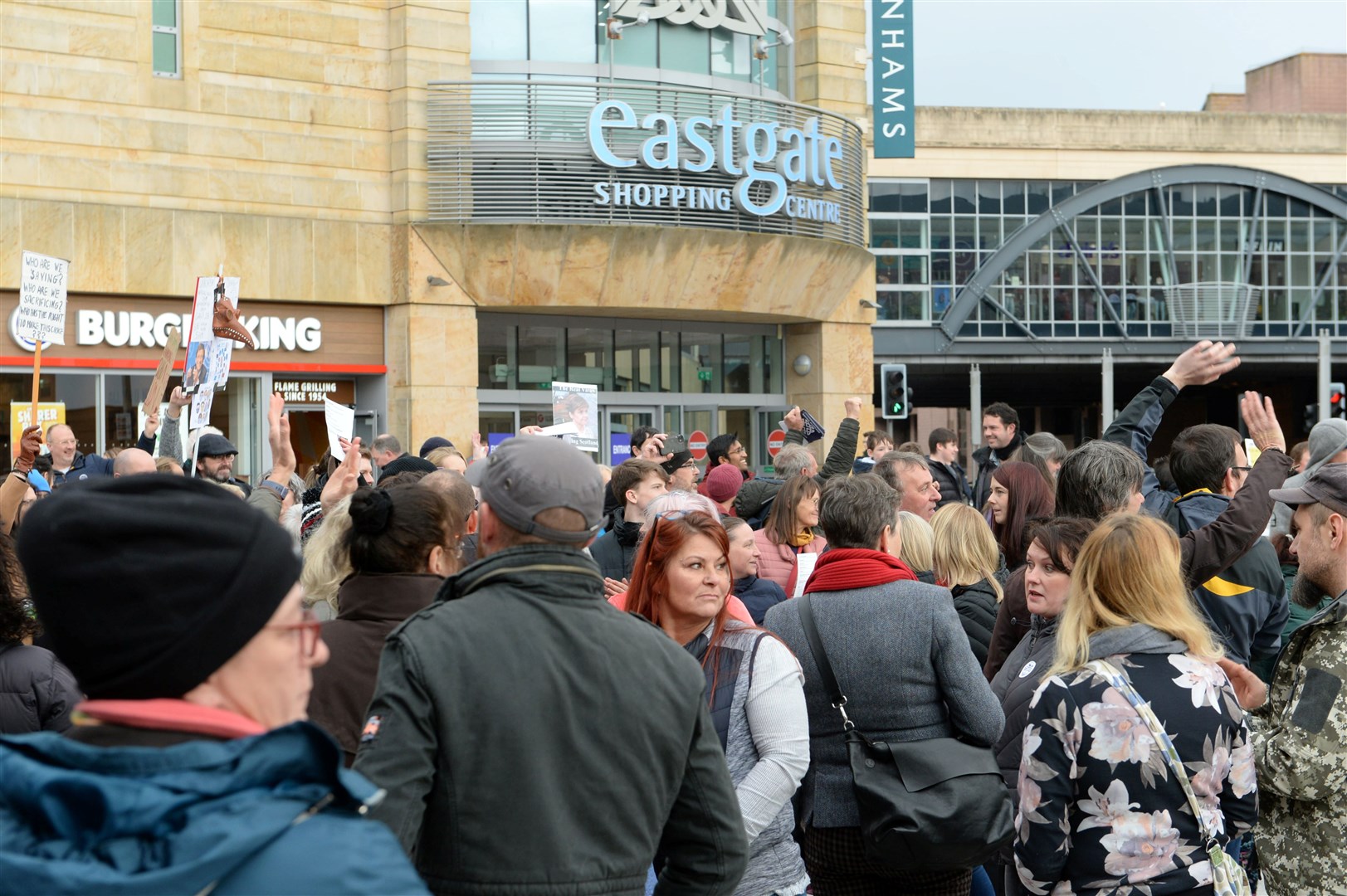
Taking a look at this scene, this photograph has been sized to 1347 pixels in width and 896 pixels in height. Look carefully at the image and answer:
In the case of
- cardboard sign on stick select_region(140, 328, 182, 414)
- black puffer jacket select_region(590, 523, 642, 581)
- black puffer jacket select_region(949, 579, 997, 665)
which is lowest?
black puffer jacket select_region(949, 579, 997, 665)

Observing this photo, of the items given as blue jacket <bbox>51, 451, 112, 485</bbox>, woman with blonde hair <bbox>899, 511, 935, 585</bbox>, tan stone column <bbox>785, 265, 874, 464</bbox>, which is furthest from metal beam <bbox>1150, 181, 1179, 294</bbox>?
woman with blonde hair <bbox>899, 511, 935, 585</bbox>

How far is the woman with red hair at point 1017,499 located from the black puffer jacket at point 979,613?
93cm

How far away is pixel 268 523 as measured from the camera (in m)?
1.80

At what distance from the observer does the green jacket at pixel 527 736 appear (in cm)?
268

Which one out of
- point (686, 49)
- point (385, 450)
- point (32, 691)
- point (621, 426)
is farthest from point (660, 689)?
point (621, 426)

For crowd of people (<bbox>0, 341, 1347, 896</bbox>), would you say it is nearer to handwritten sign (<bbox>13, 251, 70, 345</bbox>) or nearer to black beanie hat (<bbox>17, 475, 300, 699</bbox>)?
black beanie hat (<bbox>17, 475, 300, 699</bbox>)

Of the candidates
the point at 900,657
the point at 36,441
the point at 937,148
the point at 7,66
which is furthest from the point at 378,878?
the point at 937,148

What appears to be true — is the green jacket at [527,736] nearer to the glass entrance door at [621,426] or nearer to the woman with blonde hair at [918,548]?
the woman with blonde hair at [918,548]

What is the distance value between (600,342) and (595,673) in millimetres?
21185

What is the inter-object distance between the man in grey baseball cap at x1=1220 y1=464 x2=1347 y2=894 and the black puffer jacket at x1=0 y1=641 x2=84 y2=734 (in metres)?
3.42

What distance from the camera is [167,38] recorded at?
62.3 feet

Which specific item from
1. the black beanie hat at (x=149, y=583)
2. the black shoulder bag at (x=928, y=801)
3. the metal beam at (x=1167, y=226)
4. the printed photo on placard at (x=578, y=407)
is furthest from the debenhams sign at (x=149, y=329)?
the metal beam at (x=1167, y=226)

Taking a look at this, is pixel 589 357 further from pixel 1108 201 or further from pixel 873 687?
pixel 1108 201

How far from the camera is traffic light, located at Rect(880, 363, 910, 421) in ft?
72.8
